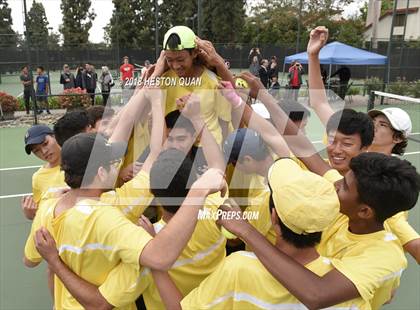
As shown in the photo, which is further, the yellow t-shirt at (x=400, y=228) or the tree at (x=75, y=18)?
the tree at (x=75, y=18)

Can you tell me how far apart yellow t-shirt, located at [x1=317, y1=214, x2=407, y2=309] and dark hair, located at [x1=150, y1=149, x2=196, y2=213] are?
2.56 ft

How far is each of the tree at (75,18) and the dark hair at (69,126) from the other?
50.2 m

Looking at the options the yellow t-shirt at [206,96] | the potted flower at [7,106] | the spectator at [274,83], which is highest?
the yellow t-shirt at [206,96]

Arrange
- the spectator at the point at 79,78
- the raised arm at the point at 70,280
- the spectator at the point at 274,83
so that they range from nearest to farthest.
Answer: the raised arm at the point at 70,280 → the spectator at the point at 79,78 → the spectator at the point at 274,83

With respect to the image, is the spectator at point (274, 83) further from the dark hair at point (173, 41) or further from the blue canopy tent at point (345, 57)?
the dark hair at point (173, 41)

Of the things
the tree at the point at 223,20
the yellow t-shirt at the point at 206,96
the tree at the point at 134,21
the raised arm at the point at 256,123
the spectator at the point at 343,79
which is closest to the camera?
the raised arm at the point at 256,123

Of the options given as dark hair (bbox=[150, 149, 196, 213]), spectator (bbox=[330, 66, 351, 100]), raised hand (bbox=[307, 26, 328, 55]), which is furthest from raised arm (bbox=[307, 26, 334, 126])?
spectator (bbox=[330, 66, 351, 100])

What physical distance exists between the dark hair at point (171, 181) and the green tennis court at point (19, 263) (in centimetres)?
232

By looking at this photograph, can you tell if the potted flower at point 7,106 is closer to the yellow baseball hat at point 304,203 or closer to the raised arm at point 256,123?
the raised arm at point 256,123

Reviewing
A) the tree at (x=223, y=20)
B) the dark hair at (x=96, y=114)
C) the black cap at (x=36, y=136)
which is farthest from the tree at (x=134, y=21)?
the black cap at (x=36, y=136)

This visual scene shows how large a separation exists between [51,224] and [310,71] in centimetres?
218

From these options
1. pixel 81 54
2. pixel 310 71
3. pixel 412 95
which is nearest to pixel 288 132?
pixel 310 71

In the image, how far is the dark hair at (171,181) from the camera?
1992mm

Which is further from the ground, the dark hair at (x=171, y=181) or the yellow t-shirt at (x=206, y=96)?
the yellow t-shirt at (x=206, y=96)
